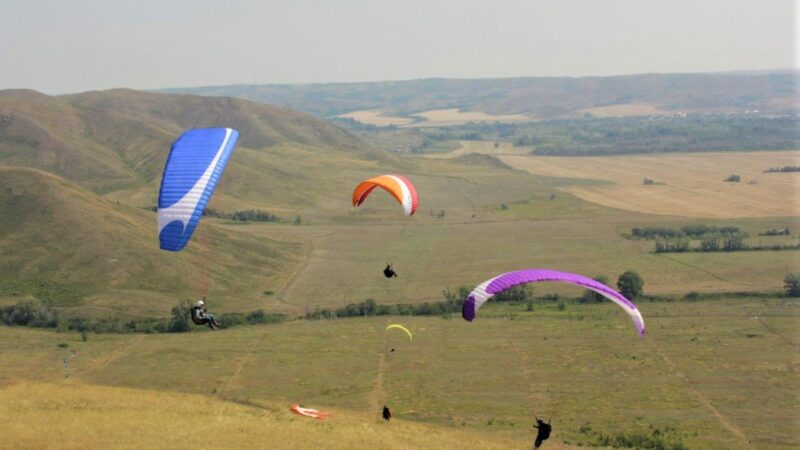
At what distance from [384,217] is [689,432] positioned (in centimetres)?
8101

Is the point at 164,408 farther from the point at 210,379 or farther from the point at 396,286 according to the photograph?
the point at 396,286

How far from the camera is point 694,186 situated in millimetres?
149125

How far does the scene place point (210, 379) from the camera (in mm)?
52750

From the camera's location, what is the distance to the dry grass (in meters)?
124

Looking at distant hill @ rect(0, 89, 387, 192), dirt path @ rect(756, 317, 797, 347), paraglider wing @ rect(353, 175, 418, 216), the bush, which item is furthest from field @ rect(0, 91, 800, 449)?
the bush

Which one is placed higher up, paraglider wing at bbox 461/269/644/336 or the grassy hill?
paraglider wing at bbox 461/269/644/336

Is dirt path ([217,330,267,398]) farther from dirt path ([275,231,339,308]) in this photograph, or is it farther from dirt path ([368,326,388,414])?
dirt path ([275,231,339,308])

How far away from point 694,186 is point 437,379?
108 meters

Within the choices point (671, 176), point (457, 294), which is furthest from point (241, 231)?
point (671, 176)

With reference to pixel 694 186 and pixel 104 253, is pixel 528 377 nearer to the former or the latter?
pixel 104 253

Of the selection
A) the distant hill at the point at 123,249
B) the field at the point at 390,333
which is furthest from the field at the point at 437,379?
the distant hill at the point at 123,249

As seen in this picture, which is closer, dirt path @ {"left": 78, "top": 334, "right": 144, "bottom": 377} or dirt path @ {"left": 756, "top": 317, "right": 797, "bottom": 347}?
dirt path @ {"left": 78, "top": 334, "right": 144, "bottom": 377}

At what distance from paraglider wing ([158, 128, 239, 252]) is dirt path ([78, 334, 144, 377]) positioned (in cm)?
2871

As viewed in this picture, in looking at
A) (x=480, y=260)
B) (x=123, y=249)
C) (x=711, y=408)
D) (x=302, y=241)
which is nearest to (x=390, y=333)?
(x=711, y=408)
